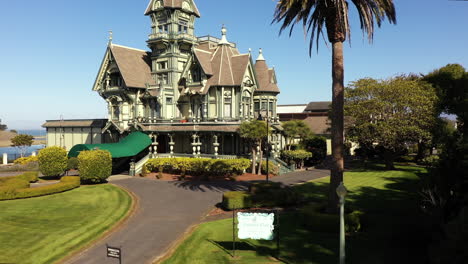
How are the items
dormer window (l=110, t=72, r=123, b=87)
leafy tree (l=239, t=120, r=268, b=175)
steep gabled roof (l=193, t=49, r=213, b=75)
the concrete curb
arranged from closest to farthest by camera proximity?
1. the concrete curb
2. leafy tree (l=239, t=120, r=268, b=175)
3. steep gabled roof (l=193, t=49, r=213, b=75)
4. dormer window (l=110, t=72, r=123, b=87)

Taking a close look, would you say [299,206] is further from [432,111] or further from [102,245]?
[432,111]

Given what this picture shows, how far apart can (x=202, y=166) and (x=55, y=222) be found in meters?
18.8

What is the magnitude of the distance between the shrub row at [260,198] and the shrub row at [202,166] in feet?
41.8

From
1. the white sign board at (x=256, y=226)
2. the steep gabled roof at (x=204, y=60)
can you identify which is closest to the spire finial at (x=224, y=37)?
the steep gabled roof at (x=204, y=60)

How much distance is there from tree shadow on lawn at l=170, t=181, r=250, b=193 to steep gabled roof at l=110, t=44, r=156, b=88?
1834 centimetres

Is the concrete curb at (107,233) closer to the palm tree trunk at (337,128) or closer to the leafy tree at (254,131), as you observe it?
the palm tree trunk at (337,128)

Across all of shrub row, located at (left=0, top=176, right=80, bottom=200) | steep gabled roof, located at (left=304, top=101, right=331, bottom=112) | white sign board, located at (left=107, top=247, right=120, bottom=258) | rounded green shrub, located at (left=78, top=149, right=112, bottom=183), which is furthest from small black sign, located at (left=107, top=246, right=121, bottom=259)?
steep gabled roof, located at (left=304, top=101, right=331, bottom=112)

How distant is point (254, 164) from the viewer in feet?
132

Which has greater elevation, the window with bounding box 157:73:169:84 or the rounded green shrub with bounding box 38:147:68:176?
the window with bounding box 157:73:169:84

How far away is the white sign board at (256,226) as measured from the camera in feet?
51.0

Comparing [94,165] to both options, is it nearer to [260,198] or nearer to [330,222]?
[260,198]

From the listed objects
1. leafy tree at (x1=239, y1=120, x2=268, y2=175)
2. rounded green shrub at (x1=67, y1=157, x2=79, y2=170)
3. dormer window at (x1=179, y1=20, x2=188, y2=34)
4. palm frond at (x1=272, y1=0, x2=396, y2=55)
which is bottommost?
rounded green shrub at (x1=67, y1=157, x2=79, y2=170)

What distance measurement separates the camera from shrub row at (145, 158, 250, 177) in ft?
130

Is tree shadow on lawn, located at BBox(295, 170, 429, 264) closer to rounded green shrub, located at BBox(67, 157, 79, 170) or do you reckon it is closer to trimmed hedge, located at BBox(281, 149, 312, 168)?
trimmed hedge, located at BBox(281, 149, 312, 168)
